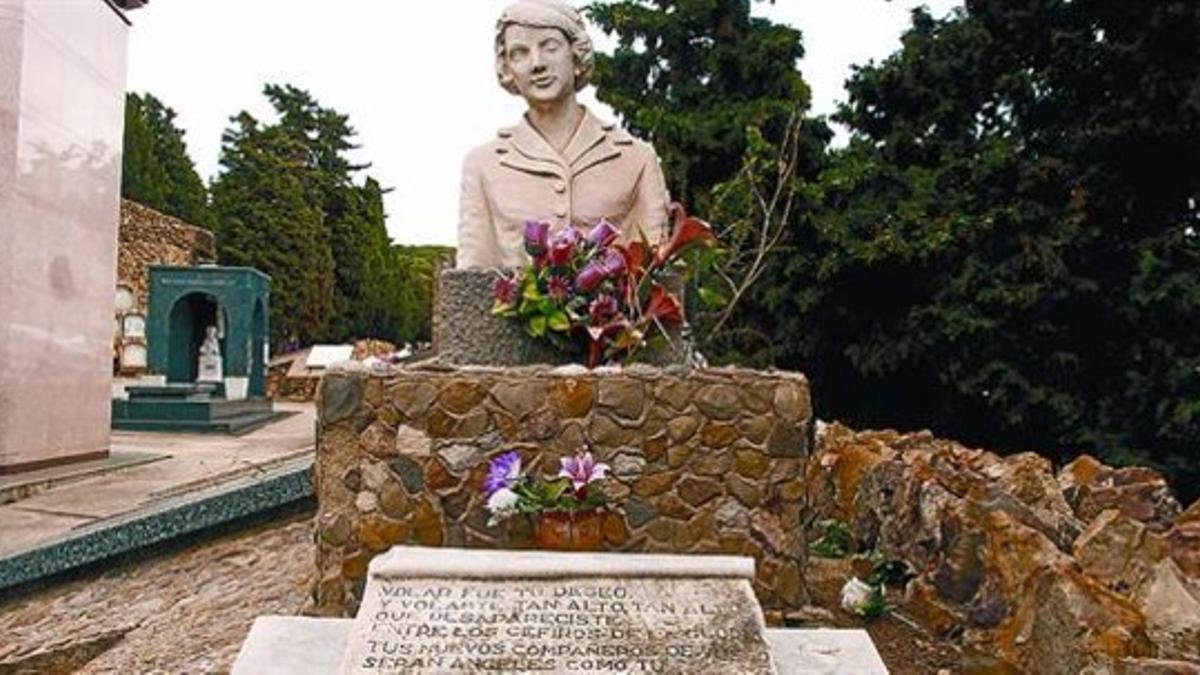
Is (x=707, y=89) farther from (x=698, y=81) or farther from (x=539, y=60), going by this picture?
(x=539, y=60)

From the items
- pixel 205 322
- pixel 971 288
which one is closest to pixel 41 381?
pixel 971 288

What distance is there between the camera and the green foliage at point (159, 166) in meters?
36.0

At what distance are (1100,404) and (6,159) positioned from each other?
9.40 metres

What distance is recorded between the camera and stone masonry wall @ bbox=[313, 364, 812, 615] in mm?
3891

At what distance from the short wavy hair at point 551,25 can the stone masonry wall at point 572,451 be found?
1479 millimetres

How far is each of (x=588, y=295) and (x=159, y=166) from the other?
3741 cm

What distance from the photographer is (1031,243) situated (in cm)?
1038

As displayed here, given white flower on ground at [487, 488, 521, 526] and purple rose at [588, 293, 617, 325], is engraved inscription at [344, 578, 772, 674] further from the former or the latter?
purple rose at [588, 293, 617, 325]

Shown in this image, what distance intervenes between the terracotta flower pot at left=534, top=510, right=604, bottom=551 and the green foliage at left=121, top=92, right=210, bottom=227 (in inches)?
1249

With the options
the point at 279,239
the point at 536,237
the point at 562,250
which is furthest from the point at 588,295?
the point at 279,239

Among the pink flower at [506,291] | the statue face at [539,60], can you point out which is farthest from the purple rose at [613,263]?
the statue face at [539,60]

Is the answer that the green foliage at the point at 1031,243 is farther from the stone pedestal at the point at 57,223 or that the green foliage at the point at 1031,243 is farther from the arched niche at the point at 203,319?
the arched niche at the point at 203,319

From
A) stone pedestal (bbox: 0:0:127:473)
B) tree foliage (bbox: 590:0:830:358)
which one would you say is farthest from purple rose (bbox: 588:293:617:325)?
tree foliage (bbox: 590:0:830:358)

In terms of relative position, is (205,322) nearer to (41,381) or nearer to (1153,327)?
(41,381)
